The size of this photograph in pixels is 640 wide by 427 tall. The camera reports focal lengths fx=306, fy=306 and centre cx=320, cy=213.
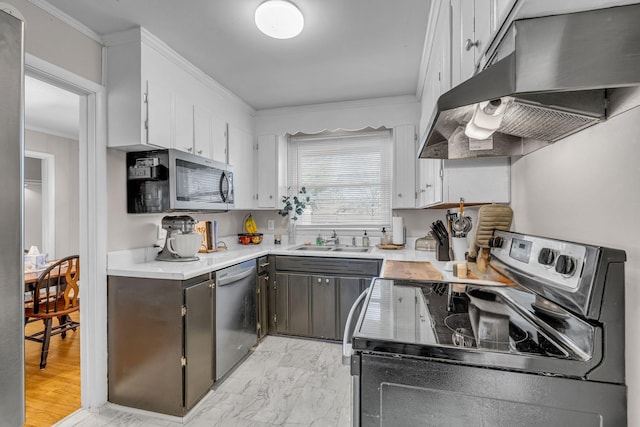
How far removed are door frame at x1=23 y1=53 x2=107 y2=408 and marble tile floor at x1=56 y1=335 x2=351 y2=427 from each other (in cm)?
23

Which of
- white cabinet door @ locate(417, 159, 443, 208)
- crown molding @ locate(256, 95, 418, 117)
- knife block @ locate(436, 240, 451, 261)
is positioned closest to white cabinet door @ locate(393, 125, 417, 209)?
white cabinet door @ locate(417, 159, 443, 208)

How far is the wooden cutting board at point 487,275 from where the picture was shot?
1466 mm

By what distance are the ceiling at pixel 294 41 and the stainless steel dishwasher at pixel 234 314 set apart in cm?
162

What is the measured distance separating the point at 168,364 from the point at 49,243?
3.90 meters

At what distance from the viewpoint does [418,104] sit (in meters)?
3.07

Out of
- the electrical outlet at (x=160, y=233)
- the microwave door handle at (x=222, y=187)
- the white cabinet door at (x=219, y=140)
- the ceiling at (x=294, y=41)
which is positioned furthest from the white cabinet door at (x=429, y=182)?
the electrical outlet at (x=160, y=233)

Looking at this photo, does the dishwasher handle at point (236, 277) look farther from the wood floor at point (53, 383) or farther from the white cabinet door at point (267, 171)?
the wood floor at point (53, 383)

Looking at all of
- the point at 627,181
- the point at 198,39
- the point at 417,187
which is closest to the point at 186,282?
the point at 198,39

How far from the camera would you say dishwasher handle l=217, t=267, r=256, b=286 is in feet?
7.20

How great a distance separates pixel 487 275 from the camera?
1.56 m

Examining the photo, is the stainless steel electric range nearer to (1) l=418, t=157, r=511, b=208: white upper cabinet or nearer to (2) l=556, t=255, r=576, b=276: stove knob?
(2) l=556, t=255, r=576, b=276: stove knob

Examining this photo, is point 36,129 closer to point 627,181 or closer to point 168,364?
point 168,364

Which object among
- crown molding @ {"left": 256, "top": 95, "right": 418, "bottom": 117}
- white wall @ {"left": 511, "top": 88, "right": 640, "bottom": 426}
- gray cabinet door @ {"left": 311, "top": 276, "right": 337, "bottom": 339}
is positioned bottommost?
gray cabinet door @ {"left": 311, "top": 276, "right": 337, "bottom": 339}

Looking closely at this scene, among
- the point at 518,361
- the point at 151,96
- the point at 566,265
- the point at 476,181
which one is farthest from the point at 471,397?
the point at 151,96
